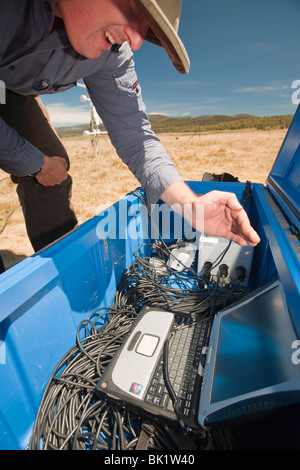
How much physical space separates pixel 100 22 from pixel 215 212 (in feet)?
2.35

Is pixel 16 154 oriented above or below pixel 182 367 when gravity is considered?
above

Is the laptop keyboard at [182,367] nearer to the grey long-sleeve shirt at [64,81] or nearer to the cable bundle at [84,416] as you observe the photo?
the cable bundle at [84,416]

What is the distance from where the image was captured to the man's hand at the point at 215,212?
2.74 ft

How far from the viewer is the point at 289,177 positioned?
1.28 metres

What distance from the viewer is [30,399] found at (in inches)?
A: 26.6

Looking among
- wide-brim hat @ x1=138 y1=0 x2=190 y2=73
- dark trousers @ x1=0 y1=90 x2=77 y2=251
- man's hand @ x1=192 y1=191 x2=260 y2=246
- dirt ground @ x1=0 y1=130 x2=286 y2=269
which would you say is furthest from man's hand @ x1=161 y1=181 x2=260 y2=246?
dirt ground @ x1=0 y1=130 x2=286 y2=269

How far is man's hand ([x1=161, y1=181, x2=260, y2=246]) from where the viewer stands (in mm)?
834

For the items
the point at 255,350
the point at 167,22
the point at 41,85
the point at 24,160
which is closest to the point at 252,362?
→ the point at 255,350

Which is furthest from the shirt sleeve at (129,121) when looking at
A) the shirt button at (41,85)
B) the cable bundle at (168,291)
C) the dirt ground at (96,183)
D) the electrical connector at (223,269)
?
the dirt ground at (96,183)

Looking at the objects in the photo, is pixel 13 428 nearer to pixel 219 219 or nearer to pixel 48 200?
pixel 219 219

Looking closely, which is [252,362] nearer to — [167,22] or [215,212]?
[215,212]

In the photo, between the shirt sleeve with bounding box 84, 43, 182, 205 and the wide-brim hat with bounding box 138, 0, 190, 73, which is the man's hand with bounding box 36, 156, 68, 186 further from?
the wide-brim hat with bounding box 138, 0, 190, 73

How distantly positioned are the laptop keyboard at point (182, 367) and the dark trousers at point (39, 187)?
1028 mm

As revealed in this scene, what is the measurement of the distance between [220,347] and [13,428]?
0.64 meters
